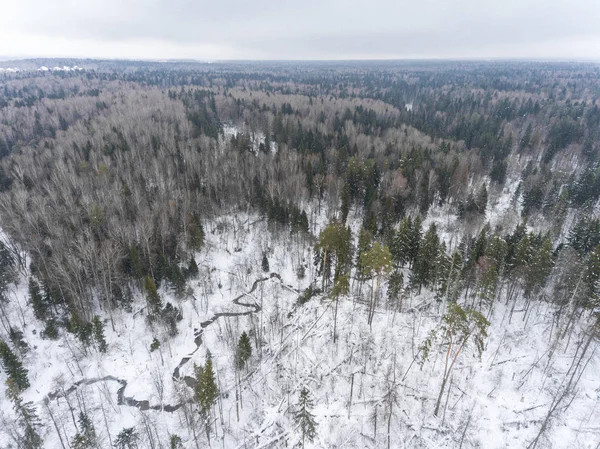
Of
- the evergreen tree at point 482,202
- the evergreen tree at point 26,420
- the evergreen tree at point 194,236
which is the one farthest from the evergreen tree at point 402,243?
the evergreen tree at point 26,420

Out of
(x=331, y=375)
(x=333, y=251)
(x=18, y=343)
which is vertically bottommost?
(x=331, y=375)

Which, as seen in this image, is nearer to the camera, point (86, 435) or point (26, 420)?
point (86, 435)

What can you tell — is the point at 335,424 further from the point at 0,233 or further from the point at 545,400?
the point at 0,233

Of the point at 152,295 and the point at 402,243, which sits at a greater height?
the point at 402,243

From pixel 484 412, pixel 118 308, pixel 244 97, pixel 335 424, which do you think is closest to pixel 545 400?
pixel 484 412

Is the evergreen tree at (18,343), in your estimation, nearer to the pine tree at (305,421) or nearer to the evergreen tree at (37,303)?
the evergreen tree at (37,303)

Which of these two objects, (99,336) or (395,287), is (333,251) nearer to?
(395,287)

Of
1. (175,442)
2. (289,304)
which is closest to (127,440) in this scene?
(175,442)
